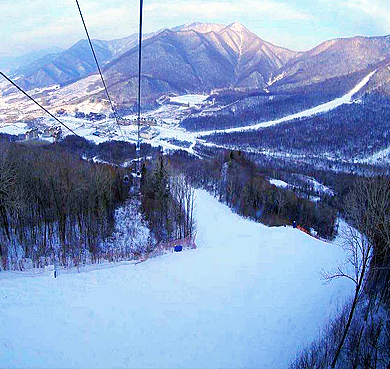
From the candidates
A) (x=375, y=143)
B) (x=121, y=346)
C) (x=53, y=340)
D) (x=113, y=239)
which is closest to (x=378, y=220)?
(x=121, y=346)

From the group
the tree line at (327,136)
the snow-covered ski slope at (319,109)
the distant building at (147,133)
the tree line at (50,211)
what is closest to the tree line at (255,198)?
the tree line at (50,211)

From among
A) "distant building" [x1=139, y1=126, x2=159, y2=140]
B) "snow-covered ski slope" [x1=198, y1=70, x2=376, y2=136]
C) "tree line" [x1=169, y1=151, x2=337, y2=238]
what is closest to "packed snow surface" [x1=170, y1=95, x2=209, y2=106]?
"snow-covered ski slope" [x1=198, y1=70, x2=376, y2=136]

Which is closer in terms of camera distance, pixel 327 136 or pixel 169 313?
pixel 169 313

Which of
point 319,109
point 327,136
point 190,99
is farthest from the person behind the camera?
point 190,99

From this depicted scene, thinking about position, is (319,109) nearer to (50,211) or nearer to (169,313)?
(50,211)

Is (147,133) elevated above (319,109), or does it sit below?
below

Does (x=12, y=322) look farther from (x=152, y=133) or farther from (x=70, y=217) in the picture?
(x=152, y=133)

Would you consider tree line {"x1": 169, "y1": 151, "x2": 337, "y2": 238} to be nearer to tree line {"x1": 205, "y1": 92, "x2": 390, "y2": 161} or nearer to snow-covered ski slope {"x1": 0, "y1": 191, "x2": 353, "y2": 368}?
snow-covered ski slope {"x1": 0, "y1": 191, "x2": 353, "y2": 368}

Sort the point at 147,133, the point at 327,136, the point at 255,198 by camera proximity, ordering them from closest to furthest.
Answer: the point at 255,198 < the point at 147,133 < the point at 327,136

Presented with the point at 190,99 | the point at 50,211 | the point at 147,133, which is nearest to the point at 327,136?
the point at 147,133
